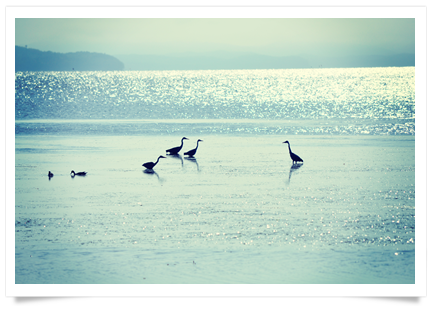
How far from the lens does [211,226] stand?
770 centimetres

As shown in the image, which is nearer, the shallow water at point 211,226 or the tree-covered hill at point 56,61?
the shallow water at point 211,226

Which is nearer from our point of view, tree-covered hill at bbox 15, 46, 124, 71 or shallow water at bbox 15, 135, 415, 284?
shallow water at bbox 15, 135, 415, 284

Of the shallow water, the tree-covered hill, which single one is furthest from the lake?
the tree-covered hill

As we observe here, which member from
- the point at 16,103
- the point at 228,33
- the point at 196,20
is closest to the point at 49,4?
the point at 16,103

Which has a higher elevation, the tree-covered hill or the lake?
the tree-covered hill

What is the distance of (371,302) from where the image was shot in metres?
6.74

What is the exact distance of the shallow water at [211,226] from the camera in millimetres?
6742

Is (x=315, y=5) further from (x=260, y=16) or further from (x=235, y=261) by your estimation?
(x=235, y=261)

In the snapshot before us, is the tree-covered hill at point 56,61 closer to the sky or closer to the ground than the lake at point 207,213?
closer to the sky

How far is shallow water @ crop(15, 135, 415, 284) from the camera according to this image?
6.74 metres

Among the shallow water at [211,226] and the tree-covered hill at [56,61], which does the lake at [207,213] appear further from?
the tree-covered hill at [56,61]

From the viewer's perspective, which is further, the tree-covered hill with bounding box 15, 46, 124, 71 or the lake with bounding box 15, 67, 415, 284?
the tree-covered hill with bounding box 15, 46, 124, 71

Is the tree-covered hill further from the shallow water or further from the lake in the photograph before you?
the shallow water

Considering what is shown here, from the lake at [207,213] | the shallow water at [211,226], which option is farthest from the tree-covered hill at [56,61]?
the shallow water at [211,226]
